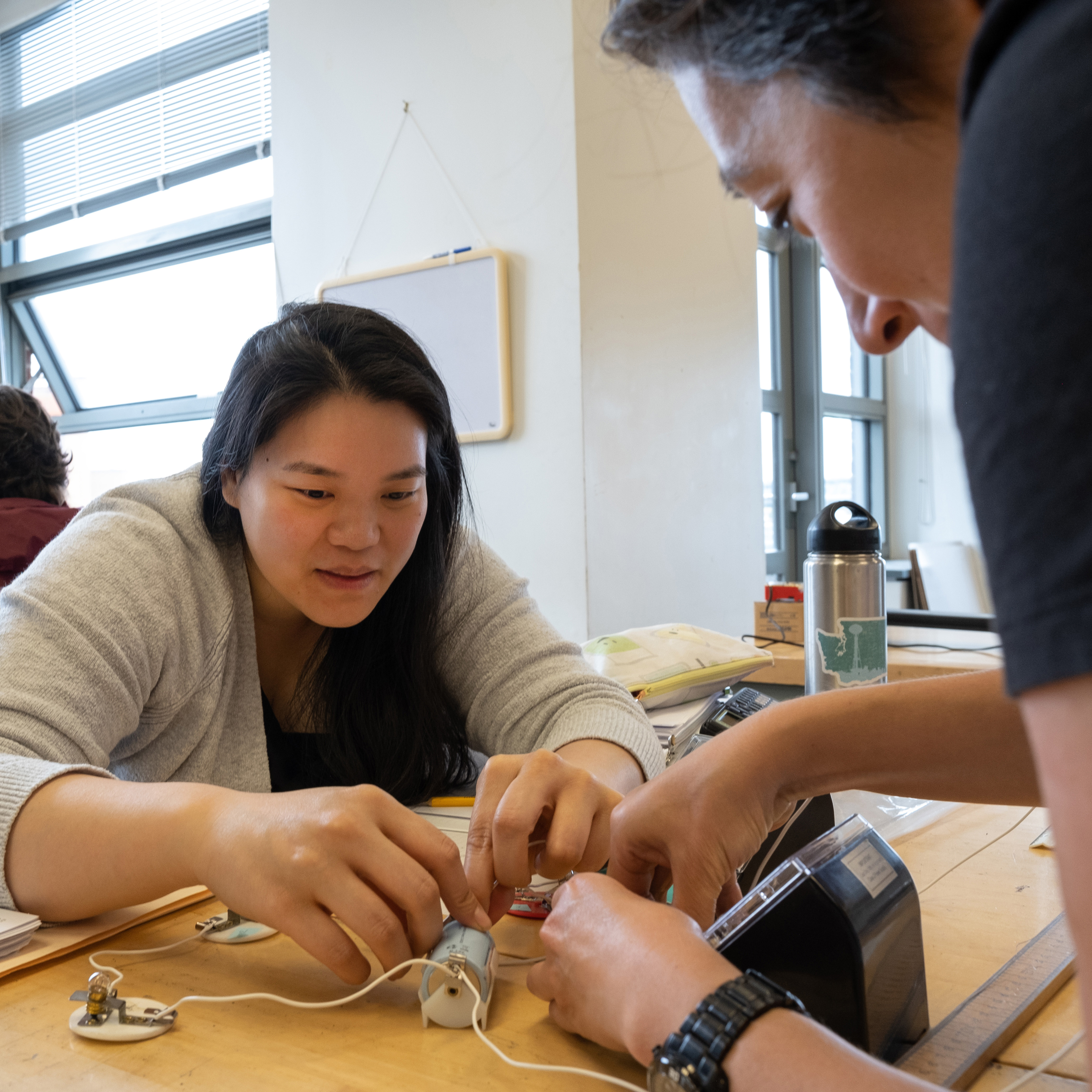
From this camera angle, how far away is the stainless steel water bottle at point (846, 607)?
1255 millimetres

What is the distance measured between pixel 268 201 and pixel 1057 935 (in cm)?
317

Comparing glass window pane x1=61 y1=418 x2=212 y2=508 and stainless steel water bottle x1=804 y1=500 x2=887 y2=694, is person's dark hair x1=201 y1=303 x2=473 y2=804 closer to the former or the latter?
stainless steel water bottle x1=804 y1=500 x2=887 y2=694

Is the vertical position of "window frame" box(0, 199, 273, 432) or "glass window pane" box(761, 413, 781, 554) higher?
"window frame" box(0, 199, 273, 432)

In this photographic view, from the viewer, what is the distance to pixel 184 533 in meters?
1.16

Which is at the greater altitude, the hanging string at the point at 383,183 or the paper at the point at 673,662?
the hanging string at the point at 383,183

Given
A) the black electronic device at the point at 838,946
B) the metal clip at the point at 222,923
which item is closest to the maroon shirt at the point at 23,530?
the metal clip at the point at 222,923

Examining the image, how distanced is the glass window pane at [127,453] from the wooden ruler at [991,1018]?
11.0ft

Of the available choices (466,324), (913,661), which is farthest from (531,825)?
(466,324)

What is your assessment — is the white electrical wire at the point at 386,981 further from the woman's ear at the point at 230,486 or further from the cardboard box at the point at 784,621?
the cardboard box at the point at 784,621

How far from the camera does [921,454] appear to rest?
196 inches

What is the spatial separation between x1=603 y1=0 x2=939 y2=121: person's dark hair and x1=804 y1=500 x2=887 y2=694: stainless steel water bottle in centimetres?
89

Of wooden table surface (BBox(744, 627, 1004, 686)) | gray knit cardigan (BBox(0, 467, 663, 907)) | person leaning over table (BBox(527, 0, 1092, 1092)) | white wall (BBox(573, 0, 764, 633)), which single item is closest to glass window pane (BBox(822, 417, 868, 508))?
white wall (BBox(573, 0, 764, 633))

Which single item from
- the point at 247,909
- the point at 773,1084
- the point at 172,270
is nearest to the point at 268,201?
the point at 172,270

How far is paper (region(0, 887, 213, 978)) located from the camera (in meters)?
0.70
